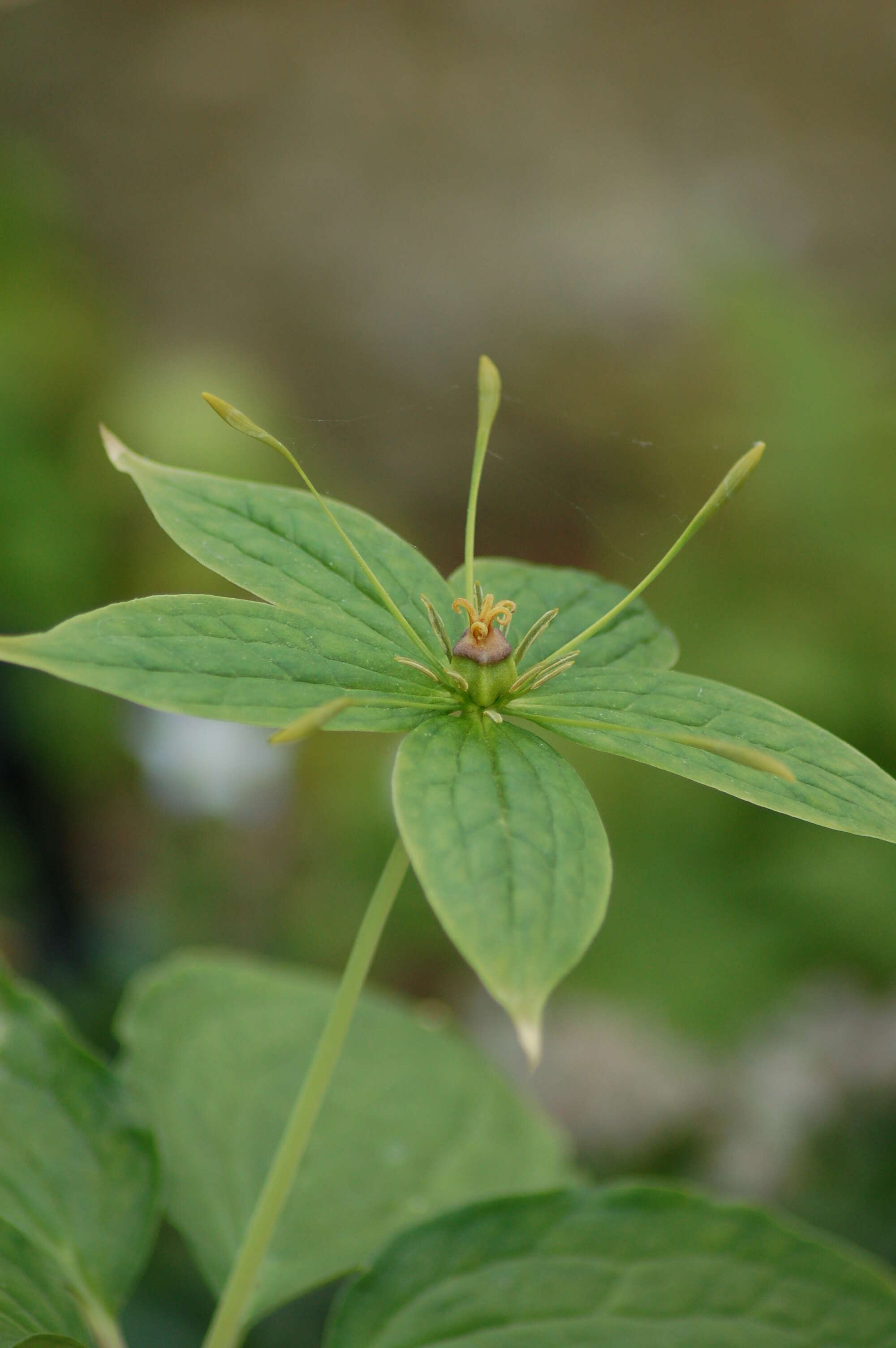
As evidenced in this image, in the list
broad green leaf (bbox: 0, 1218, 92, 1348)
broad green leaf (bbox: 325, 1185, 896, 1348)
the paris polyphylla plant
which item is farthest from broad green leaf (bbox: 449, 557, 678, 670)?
broad green leaf (bbox: 0, 1218, 92, 1348)

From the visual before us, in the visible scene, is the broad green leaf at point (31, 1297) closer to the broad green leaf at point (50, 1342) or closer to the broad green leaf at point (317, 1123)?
the broad green leaf at point (50, 1342)

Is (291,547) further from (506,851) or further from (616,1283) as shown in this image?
(616,1283)

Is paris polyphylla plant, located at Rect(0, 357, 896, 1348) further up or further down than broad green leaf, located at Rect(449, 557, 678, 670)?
further down

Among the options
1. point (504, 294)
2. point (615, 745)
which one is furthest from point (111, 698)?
point (504, 294)

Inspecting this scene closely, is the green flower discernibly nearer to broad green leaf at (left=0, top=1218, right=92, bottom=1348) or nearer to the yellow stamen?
the yellow stamen

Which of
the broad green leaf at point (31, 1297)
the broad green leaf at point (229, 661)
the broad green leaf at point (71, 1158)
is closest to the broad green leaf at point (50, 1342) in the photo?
the broad green leaf at point (31, 1297)

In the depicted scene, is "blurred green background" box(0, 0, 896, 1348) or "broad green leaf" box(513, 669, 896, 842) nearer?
"broad green leaf" box(513, 669, 896, 842)

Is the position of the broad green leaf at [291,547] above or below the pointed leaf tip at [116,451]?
below

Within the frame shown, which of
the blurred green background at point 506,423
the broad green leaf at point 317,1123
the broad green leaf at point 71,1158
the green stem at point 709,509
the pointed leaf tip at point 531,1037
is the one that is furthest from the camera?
the blurred green background at point 506,423
